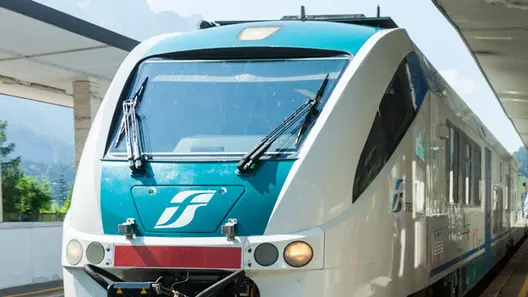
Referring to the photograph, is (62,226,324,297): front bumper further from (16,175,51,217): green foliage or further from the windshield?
(16,175,51,217): green foliage

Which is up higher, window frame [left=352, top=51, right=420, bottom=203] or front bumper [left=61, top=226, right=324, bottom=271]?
window frame [left=352, top=51, right=420, bottom=203]

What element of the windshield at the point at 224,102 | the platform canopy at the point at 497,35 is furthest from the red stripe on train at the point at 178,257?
the platform canopy at the point at 497,35

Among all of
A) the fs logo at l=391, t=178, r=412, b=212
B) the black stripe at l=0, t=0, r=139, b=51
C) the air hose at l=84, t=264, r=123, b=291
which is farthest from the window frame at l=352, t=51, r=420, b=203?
the black stripe at l=0, t=0, r=139, b=51

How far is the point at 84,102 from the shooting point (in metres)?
18.4

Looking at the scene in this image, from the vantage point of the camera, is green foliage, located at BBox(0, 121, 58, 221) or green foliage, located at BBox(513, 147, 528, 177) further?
green foliage, located at BBox(513, 147, 528, 177)

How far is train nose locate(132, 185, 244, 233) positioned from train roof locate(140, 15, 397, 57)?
1364 mm

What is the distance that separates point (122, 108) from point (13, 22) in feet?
22.8

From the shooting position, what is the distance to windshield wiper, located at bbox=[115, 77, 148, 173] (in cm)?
575

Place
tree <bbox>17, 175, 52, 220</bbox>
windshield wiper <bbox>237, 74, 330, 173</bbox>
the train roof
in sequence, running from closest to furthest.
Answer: windshield wiper <bbox>237, 74, 330, 173</bbox>, the train roof, tree <bbox>17, 175, 52, 220</bbox>

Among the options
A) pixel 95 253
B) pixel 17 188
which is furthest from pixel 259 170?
pixel 17 188

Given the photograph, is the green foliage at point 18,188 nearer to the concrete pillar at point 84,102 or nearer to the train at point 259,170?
the concrete pillar at point 84,102

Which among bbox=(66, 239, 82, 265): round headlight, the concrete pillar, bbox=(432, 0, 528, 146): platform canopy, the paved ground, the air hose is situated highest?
bbox=(432, 0, 528, 146): platform canopy

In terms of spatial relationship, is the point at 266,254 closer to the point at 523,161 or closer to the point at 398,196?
the point at 398,196

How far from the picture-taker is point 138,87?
20.9 ft
